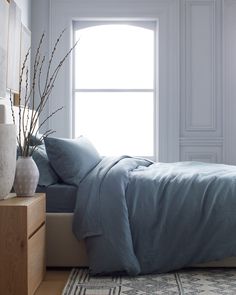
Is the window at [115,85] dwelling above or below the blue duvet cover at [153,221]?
above

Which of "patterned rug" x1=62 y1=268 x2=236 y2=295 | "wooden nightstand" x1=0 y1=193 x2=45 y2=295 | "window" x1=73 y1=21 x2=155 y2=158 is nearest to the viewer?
"wooden nightstand" x1=0 y1=193 x2=45 y2=295

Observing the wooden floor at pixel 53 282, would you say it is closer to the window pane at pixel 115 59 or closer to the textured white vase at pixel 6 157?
the textured white vase at pixel 6 157

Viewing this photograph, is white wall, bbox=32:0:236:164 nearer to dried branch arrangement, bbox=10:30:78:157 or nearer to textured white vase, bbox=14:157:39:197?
dried branch arrangement, bbox=10:30:78:157

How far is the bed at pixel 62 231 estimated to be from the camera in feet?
10.9

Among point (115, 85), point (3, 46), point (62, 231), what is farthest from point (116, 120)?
point (62, 231)

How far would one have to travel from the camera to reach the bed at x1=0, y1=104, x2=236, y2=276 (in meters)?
3.32

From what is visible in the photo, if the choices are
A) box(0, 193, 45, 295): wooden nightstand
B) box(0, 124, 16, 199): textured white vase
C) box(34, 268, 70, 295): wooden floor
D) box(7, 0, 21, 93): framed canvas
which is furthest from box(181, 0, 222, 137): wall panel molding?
box(0, 193, 45, 295): wooden nightstand

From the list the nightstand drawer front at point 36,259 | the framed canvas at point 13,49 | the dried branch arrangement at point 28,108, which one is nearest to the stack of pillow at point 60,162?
the dried branch arrangement at point 28,108

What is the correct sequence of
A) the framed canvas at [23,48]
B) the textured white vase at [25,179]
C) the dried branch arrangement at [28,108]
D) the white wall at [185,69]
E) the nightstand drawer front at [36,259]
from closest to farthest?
the nightstand drawer front at [36,259]
the textured white vase at [25,179]
the dried branch arrangement at [28,108]
the framed canvas at [23,48]
the white wall at [185,69]

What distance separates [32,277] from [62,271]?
0.60 metres

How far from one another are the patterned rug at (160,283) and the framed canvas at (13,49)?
6.19 ft

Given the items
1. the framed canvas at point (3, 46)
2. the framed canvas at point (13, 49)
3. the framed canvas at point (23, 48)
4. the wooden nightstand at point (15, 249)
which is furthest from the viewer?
the framed canvas at point (23, 48)

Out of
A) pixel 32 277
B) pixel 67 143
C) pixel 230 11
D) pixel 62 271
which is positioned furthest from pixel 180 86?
pixel 32 277

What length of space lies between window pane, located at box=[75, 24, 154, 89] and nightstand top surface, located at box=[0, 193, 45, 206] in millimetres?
3240
